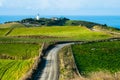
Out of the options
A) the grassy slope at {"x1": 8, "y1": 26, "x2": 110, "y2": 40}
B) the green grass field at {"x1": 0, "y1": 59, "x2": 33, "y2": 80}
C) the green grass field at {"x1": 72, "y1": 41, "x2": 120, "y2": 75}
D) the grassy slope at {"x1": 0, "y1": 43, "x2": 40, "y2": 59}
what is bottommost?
the grassy slope at {"x1": 8, "y1": 26, "x2": 110, "y2": 40}

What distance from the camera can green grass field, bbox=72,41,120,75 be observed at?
52.7 meters

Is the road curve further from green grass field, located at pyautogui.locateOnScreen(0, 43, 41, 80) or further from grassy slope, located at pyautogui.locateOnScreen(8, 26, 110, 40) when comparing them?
grassy slope, located at pyautogui.locateOnScreen(8, 26, 110, 40)

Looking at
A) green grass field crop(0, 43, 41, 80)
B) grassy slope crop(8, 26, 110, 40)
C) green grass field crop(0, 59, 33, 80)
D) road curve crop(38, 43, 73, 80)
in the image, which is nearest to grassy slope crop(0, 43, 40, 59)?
green grass field crop(0, 43, 41, 80)

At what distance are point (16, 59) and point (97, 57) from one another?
1407cm

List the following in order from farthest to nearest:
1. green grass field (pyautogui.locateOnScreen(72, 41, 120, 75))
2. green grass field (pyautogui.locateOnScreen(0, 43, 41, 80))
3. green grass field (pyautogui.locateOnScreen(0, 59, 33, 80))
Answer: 1. green grass field (pyautogui.locateOnScreen(72, 41, 120, 75))
2. green grass field (pyautogui.locateOnScreen(0, 43, 41, 80))
3. green grass field (pyautogui.locateOnScreen(0, 59, 33, 80))

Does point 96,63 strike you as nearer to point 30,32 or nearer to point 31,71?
point 31,71

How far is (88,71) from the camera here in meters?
49.9

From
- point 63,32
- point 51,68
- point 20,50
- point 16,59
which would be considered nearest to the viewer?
point 51,68

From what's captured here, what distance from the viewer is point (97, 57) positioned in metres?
61.9

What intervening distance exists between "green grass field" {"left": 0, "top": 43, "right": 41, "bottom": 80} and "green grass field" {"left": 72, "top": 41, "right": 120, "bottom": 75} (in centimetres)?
685

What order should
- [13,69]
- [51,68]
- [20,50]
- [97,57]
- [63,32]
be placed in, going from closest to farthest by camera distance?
[51,68] < [13,69] < [97,57] < [20,50] < [63,32]

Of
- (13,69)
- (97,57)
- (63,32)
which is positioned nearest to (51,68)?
(13,69)

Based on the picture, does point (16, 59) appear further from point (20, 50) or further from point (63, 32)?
point (63, 32)

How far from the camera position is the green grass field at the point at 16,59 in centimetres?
5229
